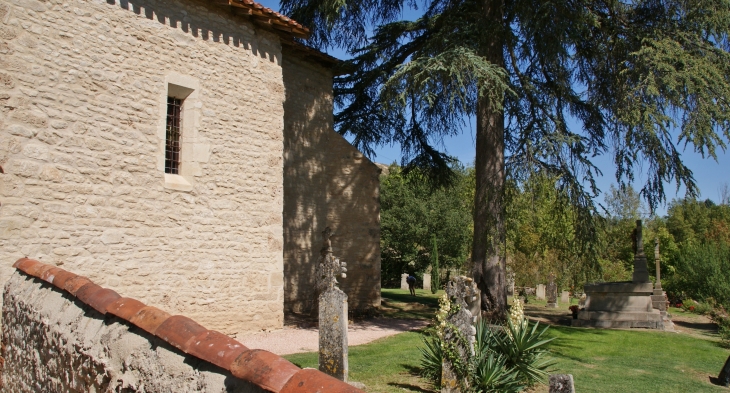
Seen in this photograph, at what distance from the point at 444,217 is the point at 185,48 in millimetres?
24281

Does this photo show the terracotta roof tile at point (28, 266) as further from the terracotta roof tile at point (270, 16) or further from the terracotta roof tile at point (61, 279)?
the terracotta roof tile at point (270, 16)

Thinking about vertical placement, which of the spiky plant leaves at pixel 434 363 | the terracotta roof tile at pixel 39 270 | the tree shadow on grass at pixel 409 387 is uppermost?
the terracotta roof tile at pixel 39 270

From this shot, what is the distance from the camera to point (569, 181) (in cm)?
1139

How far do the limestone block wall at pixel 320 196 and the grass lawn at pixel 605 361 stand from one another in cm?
415

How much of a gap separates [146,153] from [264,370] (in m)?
7.62

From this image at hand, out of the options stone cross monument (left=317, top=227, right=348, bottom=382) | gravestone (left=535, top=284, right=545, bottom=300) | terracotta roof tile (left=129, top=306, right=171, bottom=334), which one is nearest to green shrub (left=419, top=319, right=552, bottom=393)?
stone cross monument (left=317, top=227, right=348, bottom=382)

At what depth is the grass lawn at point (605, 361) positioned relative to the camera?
7500 millimetres

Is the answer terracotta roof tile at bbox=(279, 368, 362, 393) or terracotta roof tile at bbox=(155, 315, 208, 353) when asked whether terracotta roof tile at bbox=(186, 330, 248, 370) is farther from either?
terracotta roof tile at bbox=(279, 368, 362, 393)

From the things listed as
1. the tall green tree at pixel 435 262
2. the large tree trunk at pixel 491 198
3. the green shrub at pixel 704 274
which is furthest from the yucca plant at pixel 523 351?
the tall green tree at pixel 435 262

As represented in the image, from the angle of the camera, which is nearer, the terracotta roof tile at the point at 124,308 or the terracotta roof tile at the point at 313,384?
the terracotta roof tile at the point at 313,384

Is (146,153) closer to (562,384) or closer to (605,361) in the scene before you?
(562,384)

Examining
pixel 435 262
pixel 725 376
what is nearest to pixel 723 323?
pixel 725 376

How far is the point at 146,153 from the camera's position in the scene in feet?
28.8

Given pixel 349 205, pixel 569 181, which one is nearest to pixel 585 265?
pixel 569 181
